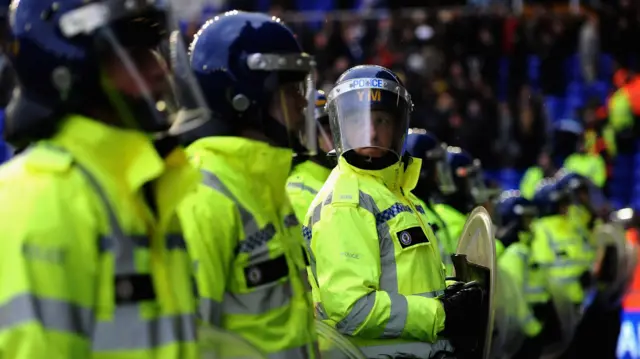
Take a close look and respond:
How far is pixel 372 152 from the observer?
15.9 ft

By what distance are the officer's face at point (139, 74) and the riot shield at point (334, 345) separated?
1.60 meters

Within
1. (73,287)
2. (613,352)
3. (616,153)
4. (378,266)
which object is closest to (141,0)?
(73,287)

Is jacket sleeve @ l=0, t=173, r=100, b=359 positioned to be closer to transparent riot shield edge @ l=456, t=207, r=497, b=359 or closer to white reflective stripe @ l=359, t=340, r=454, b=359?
white reflective stripe @ l=359, t=340, r=454, b=359

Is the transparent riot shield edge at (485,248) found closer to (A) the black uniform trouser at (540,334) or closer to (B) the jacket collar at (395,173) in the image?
(B) the jacket collar at (395,173)

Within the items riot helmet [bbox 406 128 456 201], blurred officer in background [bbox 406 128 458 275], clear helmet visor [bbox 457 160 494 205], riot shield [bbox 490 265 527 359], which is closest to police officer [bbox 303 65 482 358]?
blurred officer in background [bbox 406 128 458 275]

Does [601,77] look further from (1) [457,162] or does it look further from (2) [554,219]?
(1) [457,162]

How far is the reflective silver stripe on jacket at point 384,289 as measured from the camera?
4363 mm

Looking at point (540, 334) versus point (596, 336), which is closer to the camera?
point (540, 334)

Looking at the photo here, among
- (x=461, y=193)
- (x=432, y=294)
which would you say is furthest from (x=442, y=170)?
(x=432, y=294)

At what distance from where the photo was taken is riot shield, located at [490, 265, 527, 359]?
8398 millimetres

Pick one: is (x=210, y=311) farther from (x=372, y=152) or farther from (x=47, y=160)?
(x=372, y=152)

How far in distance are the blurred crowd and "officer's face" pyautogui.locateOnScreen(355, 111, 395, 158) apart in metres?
11.7

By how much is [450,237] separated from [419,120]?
392 inches

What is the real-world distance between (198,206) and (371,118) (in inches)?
64.6
